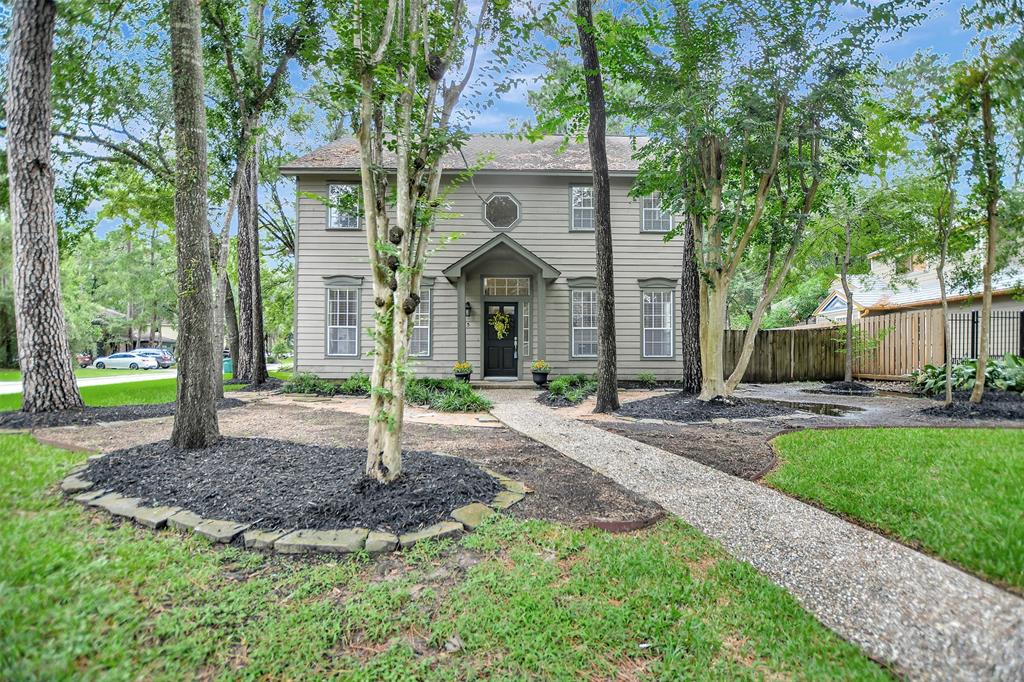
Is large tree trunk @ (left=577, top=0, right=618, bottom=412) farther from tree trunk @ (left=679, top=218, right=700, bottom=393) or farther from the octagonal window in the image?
the octagonal window

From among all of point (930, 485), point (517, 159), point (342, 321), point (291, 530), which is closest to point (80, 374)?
point (342, 321)

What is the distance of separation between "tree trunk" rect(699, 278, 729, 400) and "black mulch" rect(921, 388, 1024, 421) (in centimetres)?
299

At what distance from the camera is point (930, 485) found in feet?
11.3

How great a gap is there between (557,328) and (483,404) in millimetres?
4844

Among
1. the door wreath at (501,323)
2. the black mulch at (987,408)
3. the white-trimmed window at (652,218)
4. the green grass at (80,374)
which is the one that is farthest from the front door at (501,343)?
the green grass at (80,374)

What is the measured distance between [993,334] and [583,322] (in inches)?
421

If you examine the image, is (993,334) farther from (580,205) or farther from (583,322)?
(580,205)

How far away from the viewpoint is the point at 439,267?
40.4 ft

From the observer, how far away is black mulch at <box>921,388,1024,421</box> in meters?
6.53

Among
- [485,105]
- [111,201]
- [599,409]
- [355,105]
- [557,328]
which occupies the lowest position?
[599,409]

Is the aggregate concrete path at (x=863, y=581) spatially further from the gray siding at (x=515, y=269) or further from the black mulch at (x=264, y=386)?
the black mulch at (x=264, y=386)

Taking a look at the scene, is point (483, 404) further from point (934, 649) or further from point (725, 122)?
point (934, 649)

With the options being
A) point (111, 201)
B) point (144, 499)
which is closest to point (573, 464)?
point (144, 499)

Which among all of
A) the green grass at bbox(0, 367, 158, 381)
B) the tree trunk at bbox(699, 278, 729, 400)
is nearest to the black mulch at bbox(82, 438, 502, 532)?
the tree trunk at bbox(699, 278, 729, 400)
